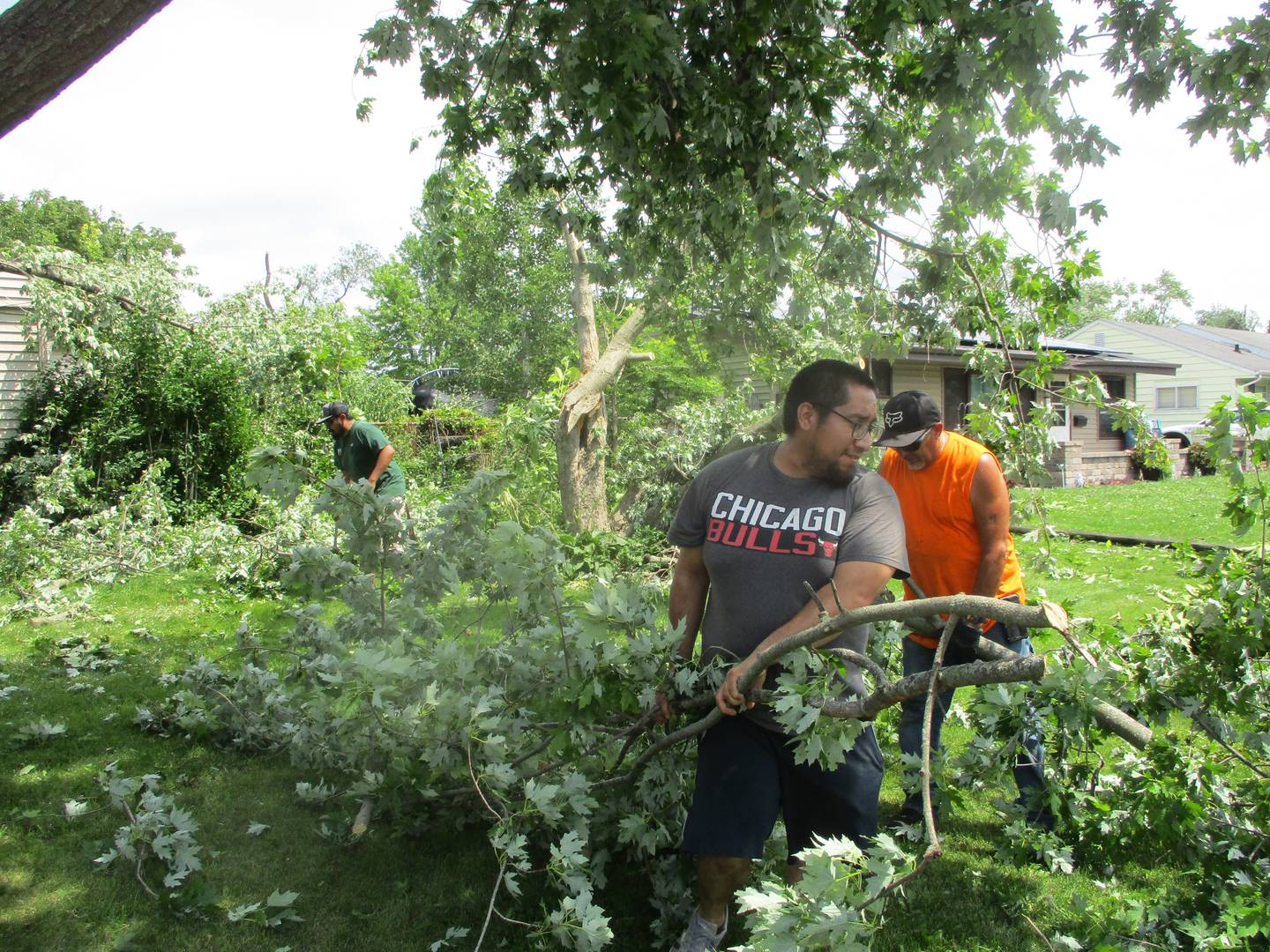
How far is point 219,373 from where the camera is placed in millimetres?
13258

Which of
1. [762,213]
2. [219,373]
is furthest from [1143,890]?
[219,373]

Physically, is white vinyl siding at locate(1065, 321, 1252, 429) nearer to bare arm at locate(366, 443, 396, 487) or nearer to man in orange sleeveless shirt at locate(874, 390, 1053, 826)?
bare arm at locate(366, 443, 396, 487)


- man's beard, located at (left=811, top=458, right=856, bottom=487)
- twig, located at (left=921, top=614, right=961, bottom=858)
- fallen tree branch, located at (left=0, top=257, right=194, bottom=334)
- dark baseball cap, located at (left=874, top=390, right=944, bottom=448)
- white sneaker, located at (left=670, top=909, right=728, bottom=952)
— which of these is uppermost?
fallen tree branch, located at (left=0, top=257, right=194, bottom=334)

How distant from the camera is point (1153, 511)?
50.2 feet

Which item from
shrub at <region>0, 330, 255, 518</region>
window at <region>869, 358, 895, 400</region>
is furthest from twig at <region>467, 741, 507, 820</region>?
window at <region>869, 358, 895, 400</region>

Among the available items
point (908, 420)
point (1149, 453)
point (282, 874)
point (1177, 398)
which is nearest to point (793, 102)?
point (908, 420)

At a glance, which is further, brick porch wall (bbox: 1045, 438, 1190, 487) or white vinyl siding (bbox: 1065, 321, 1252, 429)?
white vinyl siding (bbox: 1065, 321, 1252, 429)

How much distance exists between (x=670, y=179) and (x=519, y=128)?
3.76 feet

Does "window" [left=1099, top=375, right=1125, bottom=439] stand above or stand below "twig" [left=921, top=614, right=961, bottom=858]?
above

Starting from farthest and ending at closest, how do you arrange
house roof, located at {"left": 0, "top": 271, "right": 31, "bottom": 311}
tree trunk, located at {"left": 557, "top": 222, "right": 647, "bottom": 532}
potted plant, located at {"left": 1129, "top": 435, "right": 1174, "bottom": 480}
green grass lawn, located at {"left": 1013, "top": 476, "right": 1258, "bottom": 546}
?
house roof, located at {"left": 0, "top": 271, "right": 31, "bottom": 311} → green grass lawn, located at {"left": 1013, "top": 476, "right": 1258, "bottom": 546} → tree trunk, located at {"left": 557, "top": 222, "right": 647, "bottom": 532} → potted plant, located at {"left": 1129, "top": 435, "right": 1174, "bottom": 480}

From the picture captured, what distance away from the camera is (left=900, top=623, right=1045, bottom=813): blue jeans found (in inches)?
149

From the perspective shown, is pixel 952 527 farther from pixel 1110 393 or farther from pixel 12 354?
pixel 1110 393

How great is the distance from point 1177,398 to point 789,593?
124 ft

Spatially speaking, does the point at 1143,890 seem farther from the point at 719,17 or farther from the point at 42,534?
the point at 42,534
